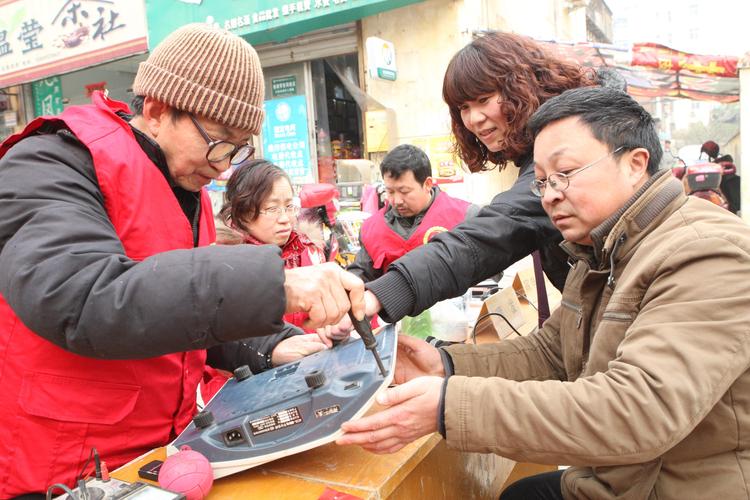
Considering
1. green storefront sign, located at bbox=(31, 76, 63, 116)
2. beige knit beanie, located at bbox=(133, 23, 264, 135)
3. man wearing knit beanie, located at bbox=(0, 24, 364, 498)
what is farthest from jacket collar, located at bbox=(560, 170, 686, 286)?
green storefront sign, located at bbox=(31, 76, 63, 116)

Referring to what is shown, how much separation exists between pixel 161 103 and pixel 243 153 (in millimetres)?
313

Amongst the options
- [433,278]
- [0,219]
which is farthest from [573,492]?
[0,219]

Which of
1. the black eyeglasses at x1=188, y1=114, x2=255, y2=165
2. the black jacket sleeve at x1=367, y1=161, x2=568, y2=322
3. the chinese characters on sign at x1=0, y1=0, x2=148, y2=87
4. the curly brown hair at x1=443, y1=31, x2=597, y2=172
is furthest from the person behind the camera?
the chinese characters on sign at x1=0, y1=0, x2=148, y2=87

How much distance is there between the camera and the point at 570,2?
45.0ft

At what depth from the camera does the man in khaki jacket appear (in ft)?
3.65

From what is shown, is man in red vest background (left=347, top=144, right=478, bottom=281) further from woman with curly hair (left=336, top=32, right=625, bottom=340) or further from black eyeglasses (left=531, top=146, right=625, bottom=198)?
black eyeglasses (left=531, top=146, right=625, bottom=198)

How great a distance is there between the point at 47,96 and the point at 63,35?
7.61ft

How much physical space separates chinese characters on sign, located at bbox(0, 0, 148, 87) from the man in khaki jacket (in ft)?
26.2

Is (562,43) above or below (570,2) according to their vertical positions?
below

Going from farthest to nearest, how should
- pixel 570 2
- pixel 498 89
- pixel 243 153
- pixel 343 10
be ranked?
pixel 570 2, pixel 343 10, pixel 498 89, pixel 243 153

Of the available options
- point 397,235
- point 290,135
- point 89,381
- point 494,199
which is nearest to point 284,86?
point 290,135

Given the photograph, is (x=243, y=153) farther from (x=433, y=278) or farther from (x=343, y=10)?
(x=343, y=10)

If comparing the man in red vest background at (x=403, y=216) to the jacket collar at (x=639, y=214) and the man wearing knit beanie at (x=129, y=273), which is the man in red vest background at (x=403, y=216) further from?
the jacket collar at (x=639, y=214)

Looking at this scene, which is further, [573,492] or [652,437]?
[573,492]
